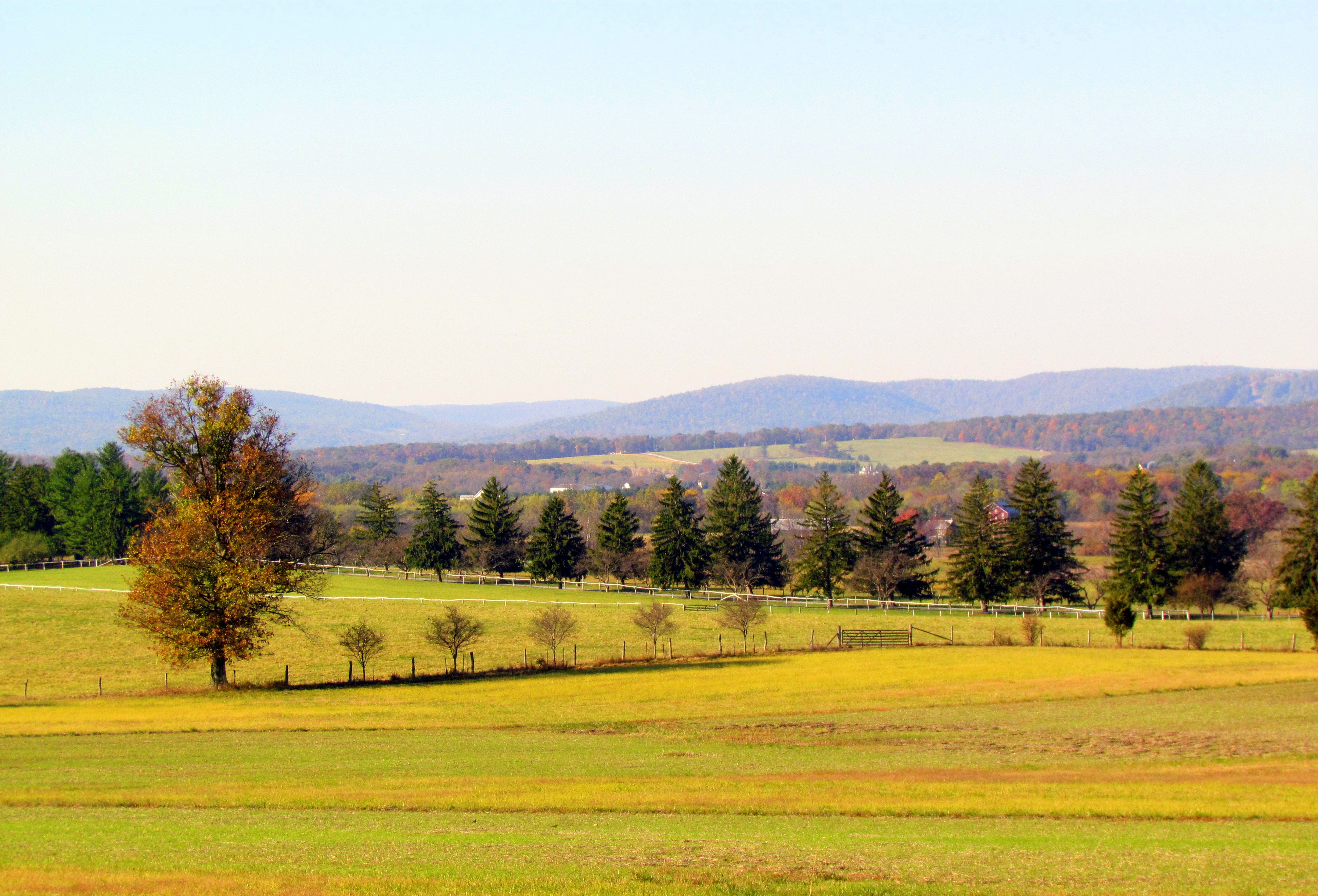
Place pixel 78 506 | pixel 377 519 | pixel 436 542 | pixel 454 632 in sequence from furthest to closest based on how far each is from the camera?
pixel 377 519
pixel 78 506
pixel 436 542
pixel 454 632

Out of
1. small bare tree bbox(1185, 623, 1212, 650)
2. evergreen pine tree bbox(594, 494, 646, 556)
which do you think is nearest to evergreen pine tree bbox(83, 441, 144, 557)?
evergreen pine tree bbox(594, 494, 646, 556)

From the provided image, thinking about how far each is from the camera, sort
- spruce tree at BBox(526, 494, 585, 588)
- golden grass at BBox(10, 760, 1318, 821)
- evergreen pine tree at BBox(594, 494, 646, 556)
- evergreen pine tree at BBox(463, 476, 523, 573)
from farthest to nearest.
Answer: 1. evergreen pine tree at BBox(463, 476, 523, 573)
2. spruce tree at BBox(526, 494, 585, 588)
3. evergreen pine tree at BBox(594, 494, 646, 556)
4. golden grass at BBox(10, 760, 1318, 821)

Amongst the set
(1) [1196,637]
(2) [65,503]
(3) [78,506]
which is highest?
(2) [65,503]

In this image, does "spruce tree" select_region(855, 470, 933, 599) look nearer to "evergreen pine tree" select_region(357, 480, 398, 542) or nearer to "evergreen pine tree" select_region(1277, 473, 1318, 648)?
"evergreen pine tree" select_region(1277, 473, 1318, 648)

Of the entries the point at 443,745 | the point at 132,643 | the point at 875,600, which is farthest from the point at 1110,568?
the point at 132,643

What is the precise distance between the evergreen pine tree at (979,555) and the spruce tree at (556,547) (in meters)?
31.4

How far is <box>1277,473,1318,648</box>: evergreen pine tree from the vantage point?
5906 cm

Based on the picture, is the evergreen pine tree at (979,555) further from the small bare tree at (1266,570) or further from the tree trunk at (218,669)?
the tree trunk at (218,669)

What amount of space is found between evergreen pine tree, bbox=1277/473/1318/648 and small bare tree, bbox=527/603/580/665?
43.8 meters

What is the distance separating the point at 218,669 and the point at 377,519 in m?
60.8

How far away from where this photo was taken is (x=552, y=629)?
46781 millimetres

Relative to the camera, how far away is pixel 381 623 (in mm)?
59531

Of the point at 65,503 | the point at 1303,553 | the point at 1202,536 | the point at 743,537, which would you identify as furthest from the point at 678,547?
the point at 65,503

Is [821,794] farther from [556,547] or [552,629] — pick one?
[556,547]
